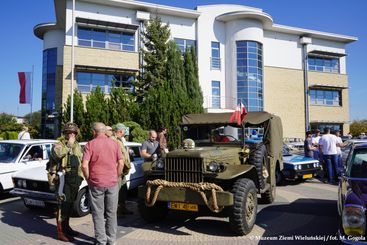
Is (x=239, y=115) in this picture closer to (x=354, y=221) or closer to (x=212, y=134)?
(x=212, y=134)

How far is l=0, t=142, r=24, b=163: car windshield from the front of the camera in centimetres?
929

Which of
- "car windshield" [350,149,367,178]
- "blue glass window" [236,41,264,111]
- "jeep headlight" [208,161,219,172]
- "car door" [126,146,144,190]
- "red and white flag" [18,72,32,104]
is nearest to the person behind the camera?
"car windshield" [350,149,367,178]

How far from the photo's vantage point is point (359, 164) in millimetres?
5203

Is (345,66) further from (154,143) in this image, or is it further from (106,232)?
(106,232)

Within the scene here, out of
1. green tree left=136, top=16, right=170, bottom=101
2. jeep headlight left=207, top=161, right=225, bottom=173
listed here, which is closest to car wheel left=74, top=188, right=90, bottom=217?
jeep headlight left=207, top=161, right=225, bottom=173

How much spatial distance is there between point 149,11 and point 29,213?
961 inches

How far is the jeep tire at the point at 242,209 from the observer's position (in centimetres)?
569

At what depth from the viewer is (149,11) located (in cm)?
2923

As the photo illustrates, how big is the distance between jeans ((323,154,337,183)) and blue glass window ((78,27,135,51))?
20.4m

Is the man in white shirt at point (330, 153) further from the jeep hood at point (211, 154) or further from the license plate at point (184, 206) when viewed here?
the license plate at point (184, 206)

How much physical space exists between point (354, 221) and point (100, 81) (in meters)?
25.4

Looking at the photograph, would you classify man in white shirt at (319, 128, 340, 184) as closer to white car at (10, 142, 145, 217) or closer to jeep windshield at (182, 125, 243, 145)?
jeep windshield at (182, 125, 243, 145)

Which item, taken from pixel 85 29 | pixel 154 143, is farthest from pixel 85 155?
pixel 85 29

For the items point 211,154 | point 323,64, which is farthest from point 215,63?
point 211,154
